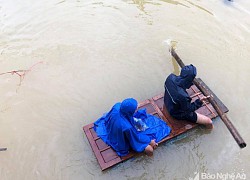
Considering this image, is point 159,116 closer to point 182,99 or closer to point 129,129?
point 182,99

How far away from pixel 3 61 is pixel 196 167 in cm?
497

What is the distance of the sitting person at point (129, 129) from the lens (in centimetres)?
476

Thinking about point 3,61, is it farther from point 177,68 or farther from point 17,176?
point 177,68

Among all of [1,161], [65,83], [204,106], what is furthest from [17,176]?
[204,106]

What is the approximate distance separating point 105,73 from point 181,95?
2243 mm

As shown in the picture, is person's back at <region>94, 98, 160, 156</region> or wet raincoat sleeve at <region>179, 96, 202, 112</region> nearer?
person's back at <region>94, 98, 160, 156</region>

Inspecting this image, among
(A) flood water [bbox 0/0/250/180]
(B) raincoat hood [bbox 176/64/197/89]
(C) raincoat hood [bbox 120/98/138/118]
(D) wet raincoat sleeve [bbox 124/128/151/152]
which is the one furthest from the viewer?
(A) flood water [bbox 0/0/250/180]

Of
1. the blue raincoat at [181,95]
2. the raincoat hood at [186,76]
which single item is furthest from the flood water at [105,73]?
the raincoat hood at [186,76]

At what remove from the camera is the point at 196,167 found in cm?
520

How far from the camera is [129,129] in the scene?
4734 millimetres

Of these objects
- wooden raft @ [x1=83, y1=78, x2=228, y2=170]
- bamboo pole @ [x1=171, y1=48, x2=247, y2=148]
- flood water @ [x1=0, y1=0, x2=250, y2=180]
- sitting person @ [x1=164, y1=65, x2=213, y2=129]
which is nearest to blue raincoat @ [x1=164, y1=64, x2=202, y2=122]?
sitting person @ [x1=164, y1=65, x2=213, y2=129]

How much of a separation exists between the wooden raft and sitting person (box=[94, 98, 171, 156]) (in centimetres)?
9

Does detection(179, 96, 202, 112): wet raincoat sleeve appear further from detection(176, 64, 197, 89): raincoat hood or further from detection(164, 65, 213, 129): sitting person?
detection(176, 64, 197, 89): raincoat hood

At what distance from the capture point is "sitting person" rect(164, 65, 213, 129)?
5.05 metres
